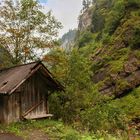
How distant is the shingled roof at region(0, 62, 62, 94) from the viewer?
24.2m

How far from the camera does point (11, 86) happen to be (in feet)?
79.9

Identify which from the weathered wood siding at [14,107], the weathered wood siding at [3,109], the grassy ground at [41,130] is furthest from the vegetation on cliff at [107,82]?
the weathered wood siding at [3,109]

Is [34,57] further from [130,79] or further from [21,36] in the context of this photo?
[130,79]

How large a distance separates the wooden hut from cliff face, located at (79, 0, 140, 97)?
13.7 meters

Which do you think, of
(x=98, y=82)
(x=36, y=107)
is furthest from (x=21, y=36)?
(x=36, y=107)

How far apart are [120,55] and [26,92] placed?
21.1 m

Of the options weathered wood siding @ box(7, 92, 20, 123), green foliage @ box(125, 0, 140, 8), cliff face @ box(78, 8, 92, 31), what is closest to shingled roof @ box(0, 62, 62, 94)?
weathered wood siding @ box(7, 92, 20, 123)

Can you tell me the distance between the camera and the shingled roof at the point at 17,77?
24.2 metres

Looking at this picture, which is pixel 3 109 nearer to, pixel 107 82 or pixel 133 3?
pixel 107 82

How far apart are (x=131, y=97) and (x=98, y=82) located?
701 cm

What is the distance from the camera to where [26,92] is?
26297 mm

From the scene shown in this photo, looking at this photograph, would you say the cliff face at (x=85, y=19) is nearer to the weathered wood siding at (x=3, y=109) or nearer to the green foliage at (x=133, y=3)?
the green foliage at (x=133, y=3)

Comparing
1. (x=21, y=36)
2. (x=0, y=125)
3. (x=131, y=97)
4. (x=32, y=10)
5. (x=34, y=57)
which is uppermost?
(x=32, y=10)

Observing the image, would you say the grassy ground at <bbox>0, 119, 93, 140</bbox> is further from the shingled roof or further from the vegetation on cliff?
the shingled roof
